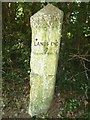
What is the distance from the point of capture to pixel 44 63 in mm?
3863

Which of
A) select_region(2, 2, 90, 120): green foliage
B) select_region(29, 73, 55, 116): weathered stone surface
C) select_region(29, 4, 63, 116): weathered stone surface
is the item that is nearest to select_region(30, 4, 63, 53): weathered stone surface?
select_region(29, 4, 63, 116): weathered stone surface

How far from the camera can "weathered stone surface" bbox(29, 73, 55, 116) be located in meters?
3.94

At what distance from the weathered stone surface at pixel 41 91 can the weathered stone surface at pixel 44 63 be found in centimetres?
8

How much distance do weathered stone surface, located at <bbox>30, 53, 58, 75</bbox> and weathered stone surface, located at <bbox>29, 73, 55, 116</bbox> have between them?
0.25 ft

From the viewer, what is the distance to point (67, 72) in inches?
192

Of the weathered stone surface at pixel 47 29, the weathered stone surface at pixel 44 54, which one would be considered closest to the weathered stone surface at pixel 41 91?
the weathered stone surface at pixel 44 54

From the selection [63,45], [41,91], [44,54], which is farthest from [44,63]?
[63,45]

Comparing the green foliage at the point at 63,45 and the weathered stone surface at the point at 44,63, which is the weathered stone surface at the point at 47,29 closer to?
the weathered stone surface at the point at 44,63

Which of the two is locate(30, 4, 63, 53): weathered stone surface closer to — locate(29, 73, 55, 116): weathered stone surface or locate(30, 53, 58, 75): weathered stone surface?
locate(30, 53, 58, 75): weathered stone surface

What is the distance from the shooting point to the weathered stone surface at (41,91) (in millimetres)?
3943

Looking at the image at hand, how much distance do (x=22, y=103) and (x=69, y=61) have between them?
3.46 feet

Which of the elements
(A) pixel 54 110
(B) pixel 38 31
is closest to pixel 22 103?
(A) pixel 54 110

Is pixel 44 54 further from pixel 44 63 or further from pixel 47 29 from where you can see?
pixel 47 29

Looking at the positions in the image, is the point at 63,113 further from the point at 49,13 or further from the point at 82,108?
the point at 49,13
